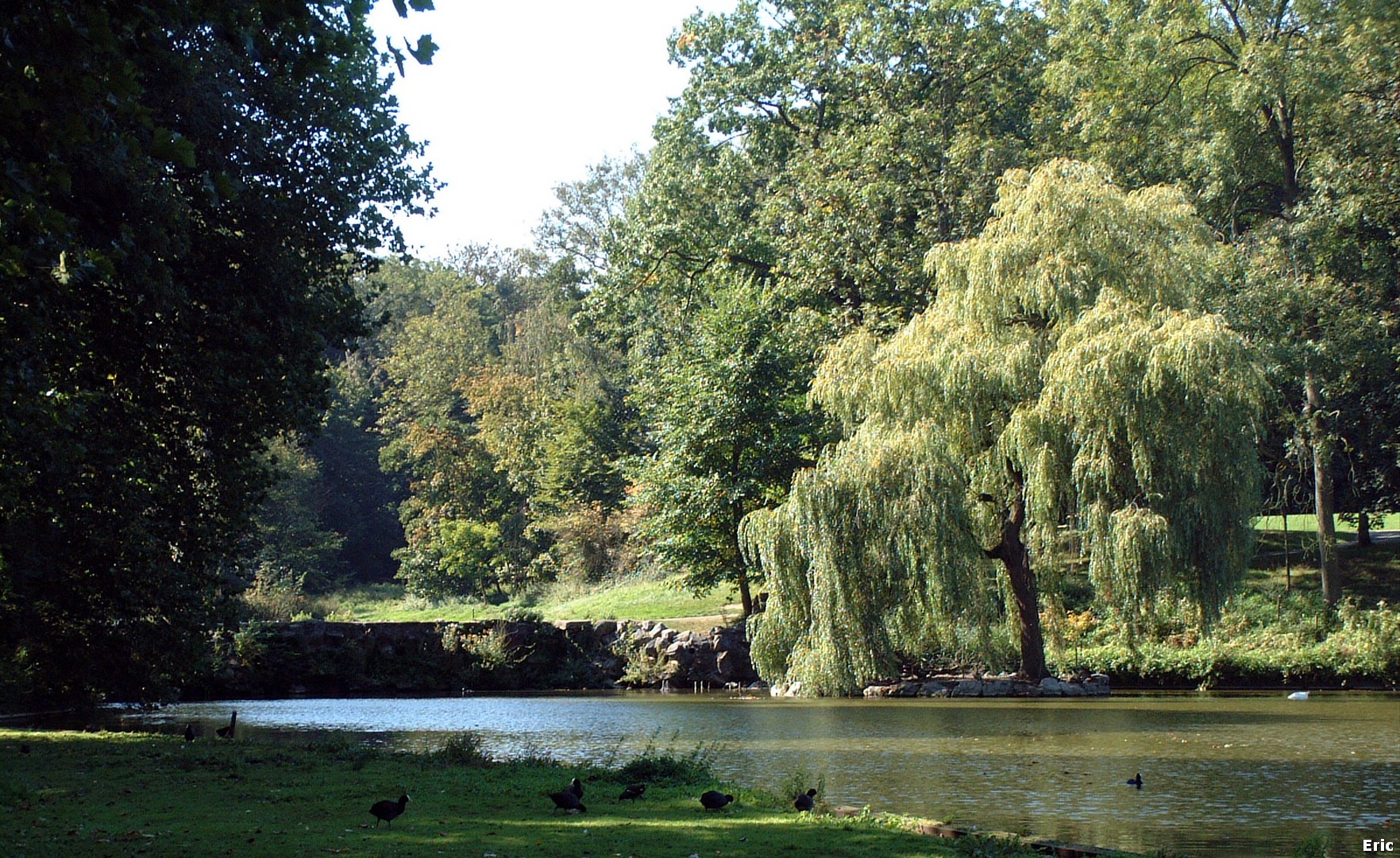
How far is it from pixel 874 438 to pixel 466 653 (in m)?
15.1

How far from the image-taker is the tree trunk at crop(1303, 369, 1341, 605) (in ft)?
91.8

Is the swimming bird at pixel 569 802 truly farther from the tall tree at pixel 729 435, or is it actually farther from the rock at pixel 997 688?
the tall tree at pixel 729 435

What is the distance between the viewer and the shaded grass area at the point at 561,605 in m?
34.9

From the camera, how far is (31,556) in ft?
46.6

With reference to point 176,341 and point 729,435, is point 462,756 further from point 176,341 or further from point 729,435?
point 729,435

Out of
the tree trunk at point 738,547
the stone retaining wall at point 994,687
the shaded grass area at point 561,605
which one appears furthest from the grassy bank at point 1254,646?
the shaded grass area at point 561,605

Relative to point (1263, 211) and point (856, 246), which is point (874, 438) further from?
point (1263, 211)

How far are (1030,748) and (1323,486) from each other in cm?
1827

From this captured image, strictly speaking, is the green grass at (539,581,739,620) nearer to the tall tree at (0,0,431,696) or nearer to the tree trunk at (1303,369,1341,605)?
the tree trunk at (1303,369,1341,605)

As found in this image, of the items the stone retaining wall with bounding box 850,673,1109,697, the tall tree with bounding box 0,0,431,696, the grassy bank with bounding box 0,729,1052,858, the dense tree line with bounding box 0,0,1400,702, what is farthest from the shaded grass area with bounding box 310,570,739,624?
the grassy bank with bounding box 0,729,1052,858

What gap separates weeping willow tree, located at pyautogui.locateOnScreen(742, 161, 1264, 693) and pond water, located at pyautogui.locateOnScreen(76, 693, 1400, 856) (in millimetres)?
1947

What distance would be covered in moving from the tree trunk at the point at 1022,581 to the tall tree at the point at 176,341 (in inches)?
533

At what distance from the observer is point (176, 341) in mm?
14398

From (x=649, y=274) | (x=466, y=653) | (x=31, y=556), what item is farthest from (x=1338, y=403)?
(x=31, y=556)
